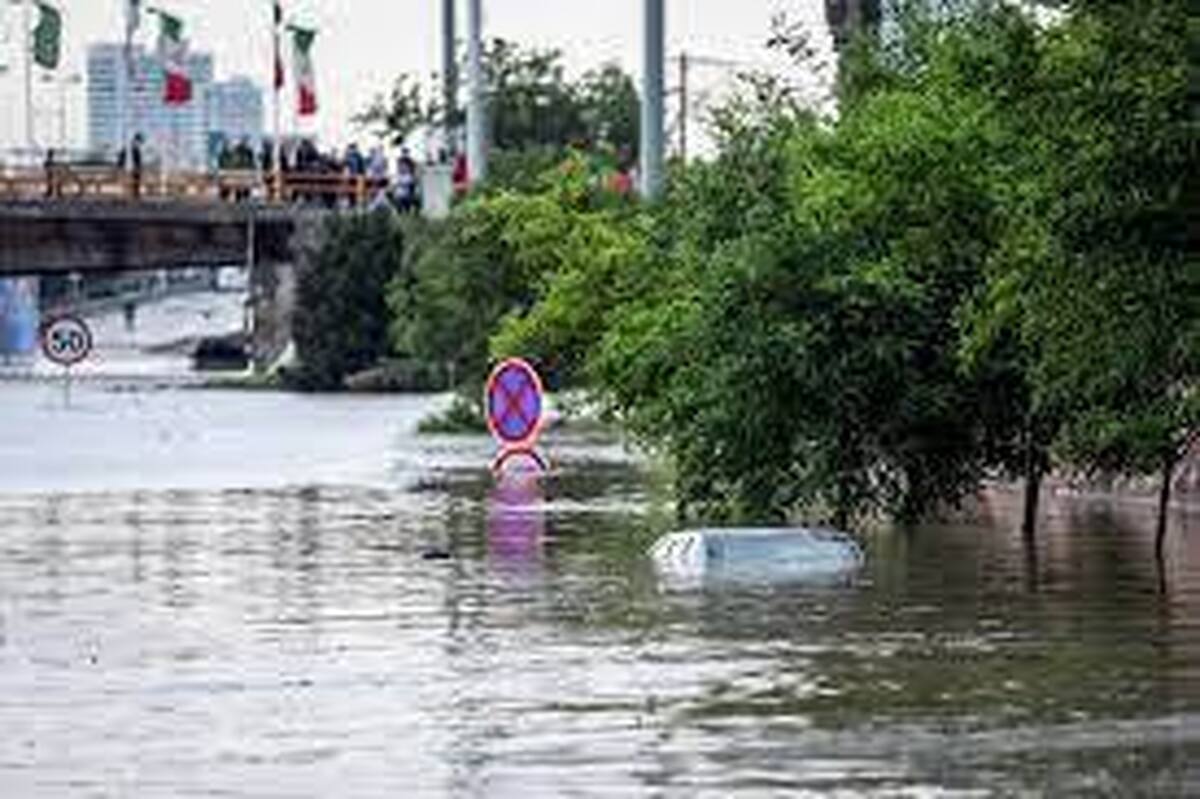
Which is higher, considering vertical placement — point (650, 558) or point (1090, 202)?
point (1090, 202)

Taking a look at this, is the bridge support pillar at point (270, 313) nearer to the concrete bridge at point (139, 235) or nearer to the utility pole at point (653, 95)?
the concrete bridge at point (139, 235)

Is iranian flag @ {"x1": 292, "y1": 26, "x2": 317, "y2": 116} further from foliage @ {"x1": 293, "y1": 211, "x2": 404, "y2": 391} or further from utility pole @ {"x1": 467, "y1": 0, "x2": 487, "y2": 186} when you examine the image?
utility pole @ {"x1": 467, "y1": 0, "x2": 487, "y2": 186}

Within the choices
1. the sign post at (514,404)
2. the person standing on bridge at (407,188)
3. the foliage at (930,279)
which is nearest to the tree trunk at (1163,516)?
the foliage at (930,279)

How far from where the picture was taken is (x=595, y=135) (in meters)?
140

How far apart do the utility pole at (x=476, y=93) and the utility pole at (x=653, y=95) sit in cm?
3054

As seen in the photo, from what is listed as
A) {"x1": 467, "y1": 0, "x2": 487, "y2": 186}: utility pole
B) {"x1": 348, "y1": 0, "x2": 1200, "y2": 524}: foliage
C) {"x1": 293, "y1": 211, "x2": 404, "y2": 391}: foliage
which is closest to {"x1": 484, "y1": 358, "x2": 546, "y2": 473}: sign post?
{"x1": 348, "y1": 0, "x2": 1200, "y2": 524}: foliage

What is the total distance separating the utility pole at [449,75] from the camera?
4016 inches

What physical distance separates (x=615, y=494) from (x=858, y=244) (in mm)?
12571

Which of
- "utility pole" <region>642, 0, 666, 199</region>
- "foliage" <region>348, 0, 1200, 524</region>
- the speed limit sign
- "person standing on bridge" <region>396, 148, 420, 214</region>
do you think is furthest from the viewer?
"person standing on bridge" <region>396, 148, 420, 214</region>

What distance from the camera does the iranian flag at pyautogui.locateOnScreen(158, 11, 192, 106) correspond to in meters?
122

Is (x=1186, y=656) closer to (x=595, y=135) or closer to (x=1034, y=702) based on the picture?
(x=1034, y=702)

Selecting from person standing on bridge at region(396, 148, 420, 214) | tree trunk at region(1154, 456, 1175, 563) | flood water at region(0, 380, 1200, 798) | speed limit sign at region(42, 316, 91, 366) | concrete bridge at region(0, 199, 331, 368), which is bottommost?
flood water at region(0, 380, 1200, 798)

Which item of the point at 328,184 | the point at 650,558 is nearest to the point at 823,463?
the point at 650,558

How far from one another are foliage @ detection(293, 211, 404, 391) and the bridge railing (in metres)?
3.51
